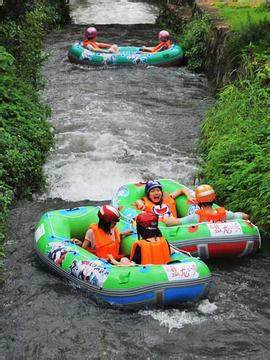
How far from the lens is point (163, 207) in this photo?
9008 mm

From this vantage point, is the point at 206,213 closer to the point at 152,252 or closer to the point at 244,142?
the point at 152,252

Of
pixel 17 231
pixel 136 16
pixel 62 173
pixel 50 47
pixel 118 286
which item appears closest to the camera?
pixel 118 286

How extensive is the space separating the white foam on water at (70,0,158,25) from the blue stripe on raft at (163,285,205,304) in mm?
20742

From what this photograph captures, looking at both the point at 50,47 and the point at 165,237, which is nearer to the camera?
the point at 165,237

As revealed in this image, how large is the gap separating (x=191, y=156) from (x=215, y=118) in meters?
0.93

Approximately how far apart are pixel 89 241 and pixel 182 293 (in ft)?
5.06

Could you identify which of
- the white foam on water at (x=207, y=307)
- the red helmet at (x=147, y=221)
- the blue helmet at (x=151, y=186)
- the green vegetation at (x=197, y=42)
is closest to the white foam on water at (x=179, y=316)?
the white foam on water at (x=207, y=307)

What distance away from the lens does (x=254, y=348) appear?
6.43 metres

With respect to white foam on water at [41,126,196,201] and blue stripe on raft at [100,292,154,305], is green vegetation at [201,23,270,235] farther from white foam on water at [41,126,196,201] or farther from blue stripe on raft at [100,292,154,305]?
blue stripe on raft at [100,292,154,305]

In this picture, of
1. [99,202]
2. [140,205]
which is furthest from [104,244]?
[99,202]

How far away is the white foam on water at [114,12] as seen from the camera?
27.3m

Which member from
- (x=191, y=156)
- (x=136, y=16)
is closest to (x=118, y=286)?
(x=191, y=156)

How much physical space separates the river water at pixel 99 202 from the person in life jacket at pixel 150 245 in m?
0.64

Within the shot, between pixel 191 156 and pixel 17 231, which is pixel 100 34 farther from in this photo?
pixel 17 231
